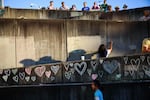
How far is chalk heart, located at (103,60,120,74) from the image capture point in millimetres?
13397

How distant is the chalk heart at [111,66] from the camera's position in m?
13.4

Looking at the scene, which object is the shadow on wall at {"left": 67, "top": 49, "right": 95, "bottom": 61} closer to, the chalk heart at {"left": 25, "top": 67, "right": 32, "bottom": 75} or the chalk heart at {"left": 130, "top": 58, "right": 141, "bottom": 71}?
the chalk heart at {"left": 25, "top": 67, "right": 32, "bottom": 75}

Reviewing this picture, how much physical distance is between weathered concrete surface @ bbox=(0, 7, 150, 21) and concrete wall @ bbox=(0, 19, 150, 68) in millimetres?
3929

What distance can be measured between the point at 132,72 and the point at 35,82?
11.8ft

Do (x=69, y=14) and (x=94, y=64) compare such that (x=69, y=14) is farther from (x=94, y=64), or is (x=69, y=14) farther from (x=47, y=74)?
(x=94, y=64)

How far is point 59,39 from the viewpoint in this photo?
17.5 m

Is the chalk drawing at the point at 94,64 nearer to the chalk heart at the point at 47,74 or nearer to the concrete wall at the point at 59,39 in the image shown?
the chalk heart at the point at 47,74

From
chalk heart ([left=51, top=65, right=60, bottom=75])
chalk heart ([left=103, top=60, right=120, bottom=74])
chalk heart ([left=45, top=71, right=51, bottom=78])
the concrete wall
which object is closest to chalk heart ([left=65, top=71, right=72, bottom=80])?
chalk heart ([left=51, top=65, right=60, bottom=75])

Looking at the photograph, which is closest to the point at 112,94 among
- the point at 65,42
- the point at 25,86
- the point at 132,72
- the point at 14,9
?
the point at 132,72

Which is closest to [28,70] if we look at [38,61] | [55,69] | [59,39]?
[55,69]

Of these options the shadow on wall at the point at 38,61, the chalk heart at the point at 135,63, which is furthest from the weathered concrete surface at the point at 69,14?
the chalk heart at the point at 135,63

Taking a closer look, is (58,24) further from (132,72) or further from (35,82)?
(132,72)

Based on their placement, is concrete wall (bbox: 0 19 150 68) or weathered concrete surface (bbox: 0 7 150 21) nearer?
concrete wall (bbox: 0 19 150 68)

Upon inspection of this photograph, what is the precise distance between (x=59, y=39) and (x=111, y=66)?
4484mm
